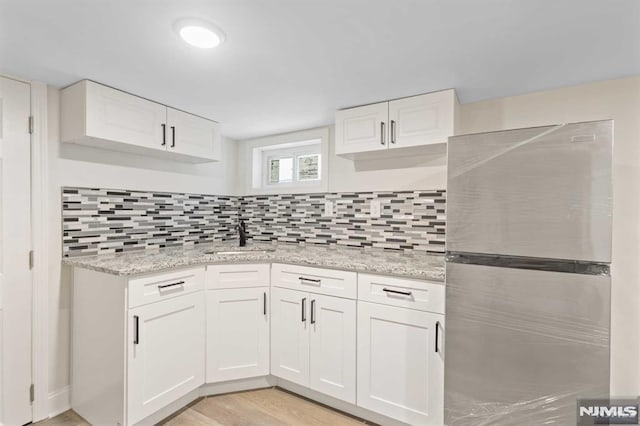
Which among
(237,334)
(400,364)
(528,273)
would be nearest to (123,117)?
(237,334)

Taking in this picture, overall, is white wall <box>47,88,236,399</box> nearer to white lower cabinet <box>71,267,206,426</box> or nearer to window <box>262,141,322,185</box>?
white lower cabinet <box>71,267,206,426</box>

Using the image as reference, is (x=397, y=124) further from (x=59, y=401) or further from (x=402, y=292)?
(x=59, y=401)

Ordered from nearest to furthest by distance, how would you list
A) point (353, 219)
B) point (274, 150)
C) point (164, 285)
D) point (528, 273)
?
point (528, 273) < point (164, 285) < point (353, 219) < point (274, 150)

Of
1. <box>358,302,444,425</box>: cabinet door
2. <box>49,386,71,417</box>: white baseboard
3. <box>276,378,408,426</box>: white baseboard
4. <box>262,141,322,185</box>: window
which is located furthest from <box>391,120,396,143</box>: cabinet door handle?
<box>49,386,71,417</box>: white baseboard

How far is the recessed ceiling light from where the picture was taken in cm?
128

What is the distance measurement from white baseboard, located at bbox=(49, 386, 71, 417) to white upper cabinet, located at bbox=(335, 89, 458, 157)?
237cm

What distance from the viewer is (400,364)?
1.73 metres

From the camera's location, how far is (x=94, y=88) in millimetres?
1830

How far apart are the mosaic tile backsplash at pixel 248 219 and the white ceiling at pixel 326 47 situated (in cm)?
77

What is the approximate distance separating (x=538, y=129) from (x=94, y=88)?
2328mm

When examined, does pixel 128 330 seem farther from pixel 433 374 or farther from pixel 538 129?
pixel 538 129

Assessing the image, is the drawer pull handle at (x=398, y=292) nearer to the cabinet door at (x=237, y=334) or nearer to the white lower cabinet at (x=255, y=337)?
the white lower cabinet at (x=255, y=337)

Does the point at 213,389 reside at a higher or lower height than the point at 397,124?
lower

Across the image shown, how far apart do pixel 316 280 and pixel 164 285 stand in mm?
898
